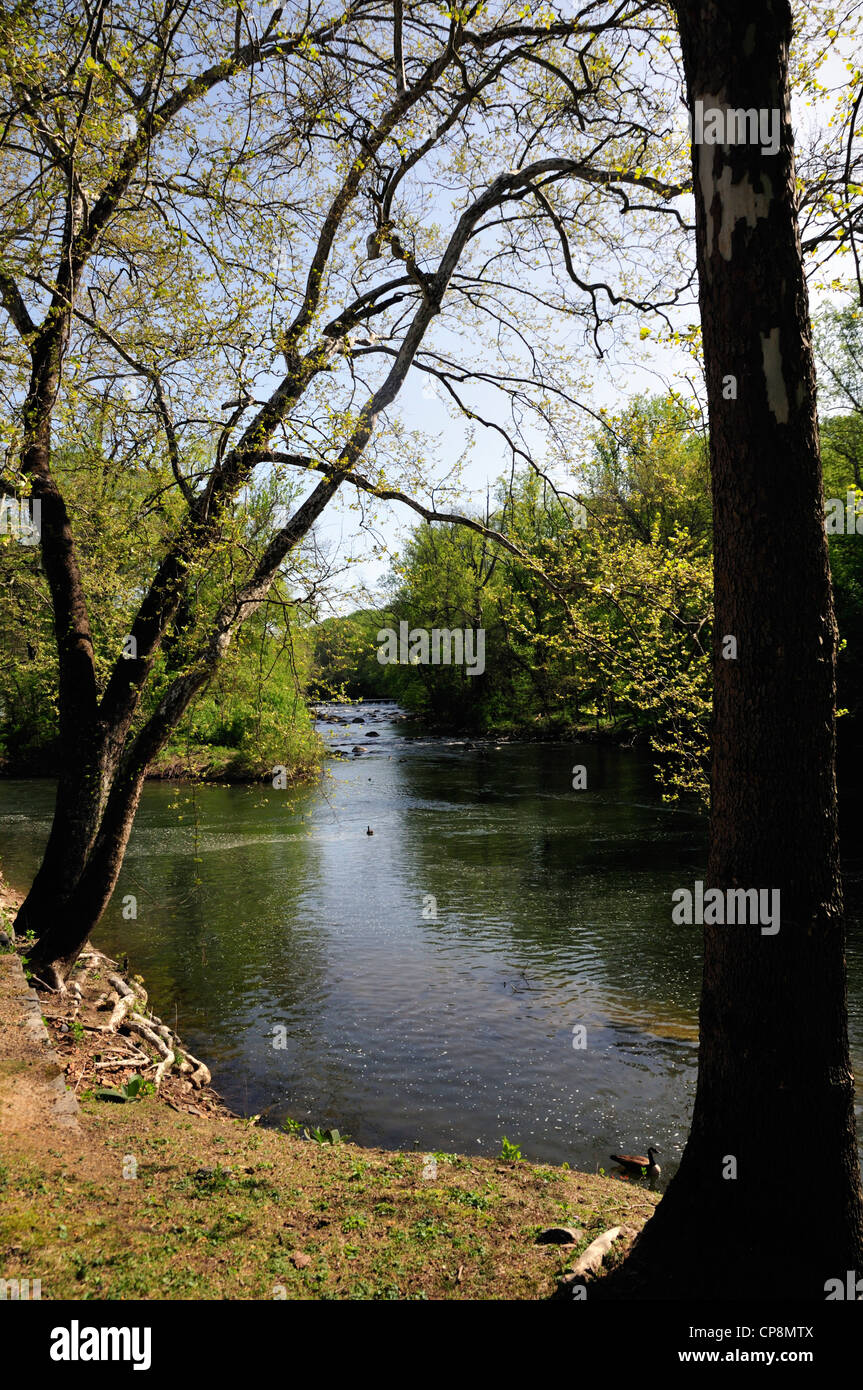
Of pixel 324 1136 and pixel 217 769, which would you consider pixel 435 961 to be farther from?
pixel 217 769

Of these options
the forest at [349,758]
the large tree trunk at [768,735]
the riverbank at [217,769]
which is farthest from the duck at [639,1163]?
the riverbank at [217,769]

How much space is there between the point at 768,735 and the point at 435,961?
9.72 metres

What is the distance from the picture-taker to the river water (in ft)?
25.9

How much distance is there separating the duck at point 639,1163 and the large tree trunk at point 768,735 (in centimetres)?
368

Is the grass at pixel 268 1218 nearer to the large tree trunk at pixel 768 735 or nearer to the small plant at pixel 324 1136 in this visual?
the small plant at pixel 324 1136

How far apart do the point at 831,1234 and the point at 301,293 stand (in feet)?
26.4

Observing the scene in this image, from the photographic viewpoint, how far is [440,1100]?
314 inches

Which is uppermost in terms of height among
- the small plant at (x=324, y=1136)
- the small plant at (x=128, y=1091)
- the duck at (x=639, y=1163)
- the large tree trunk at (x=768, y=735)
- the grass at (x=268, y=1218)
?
the large tree trunk at (x=768, y=735)

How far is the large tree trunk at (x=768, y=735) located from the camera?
3.14 metres

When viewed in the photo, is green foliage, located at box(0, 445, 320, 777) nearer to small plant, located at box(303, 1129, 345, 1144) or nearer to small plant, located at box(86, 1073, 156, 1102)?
small plant, located at box(86, 1073, 156, 1102)

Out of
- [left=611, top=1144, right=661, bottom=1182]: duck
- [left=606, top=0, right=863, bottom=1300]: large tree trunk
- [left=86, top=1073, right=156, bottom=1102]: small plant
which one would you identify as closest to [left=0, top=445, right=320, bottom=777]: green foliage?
[left=86, top=1073, right=156, bottom=1102]: small plant

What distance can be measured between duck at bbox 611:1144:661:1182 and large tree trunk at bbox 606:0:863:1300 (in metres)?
3.68

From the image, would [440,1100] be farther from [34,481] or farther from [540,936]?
[34,481]

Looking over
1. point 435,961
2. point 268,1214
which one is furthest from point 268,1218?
point 435,961
